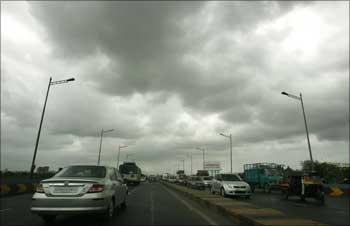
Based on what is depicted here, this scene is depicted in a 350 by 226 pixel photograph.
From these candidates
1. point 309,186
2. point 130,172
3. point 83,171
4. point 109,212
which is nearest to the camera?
point 109,212

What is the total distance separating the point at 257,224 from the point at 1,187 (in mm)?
18508

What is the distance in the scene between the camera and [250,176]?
40438 mm

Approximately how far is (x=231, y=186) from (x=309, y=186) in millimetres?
4721

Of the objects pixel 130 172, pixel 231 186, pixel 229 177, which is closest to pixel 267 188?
pixel 229 177

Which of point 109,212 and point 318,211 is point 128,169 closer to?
point 318,211

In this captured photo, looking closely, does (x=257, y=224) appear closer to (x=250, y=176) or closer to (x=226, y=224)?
(x=226, y=224)

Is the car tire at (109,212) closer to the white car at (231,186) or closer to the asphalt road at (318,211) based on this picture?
the asphalt road at (318,211)

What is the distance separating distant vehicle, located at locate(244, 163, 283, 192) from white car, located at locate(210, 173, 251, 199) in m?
9.94

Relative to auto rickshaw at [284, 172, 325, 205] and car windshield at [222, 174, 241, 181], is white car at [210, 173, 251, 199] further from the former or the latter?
auto rickshaw at [284, 172, 325, 205]

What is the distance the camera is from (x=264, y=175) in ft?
119

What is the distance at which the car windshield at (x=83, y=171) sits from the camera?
10.5m

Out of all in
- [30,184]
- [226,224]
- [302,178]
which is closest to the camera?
[226,224]

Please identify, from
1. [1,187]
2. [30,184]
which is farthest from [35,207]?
[30,184]

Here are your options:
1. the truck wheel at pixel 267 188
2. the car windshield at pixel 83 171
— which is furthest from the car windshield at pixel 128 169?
the car windshield at pixel 83 171
